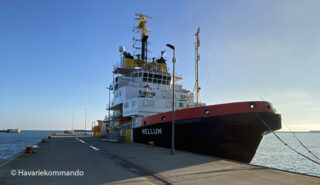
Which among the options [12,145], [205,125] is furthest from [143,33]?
[12,145]

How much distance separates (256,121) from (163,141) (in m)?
7.02

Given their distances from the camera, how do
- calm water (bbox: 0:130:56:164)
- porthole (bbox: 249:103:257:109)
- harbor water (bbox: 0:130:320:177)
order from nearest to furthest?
porthole (bbox: 249:103:257:109), harbor water (bbox: 0:130:320:177), calm water (bbox: 0:130:56:164)

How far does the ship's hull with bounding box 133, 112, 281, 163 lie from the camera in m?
10.6

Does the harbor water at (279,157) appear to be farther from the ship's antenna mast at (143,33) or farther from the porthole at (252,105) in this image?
the ship's antenna mast at (143,33)

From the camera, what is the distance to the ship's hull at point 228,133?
419 inches

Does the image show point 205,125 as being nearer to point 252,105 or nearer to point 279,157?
point 252,105

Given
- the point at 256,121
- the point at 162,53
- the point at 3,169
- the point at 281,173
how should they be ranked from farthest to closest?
the point at 162,53, the point at 256,121, the point at 3,169, the point at 281,173

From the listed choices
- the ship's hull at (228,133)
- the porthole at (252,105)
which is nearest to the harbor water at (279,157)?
the ship's hull at (228,133)

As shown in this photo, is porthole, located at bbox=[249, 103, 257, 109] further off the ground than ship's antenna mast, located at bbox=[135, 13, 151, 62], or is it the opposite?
ship's antenna mast, located at bbox=[135, 13, 151, 62]

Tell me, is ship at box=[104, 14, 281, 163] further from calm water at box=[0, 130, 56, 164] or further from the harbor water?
calm water at box=[0, 130, 56, 164]

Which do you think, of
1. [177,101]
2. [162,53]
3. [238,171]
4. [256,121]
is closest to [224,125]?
[256,121]

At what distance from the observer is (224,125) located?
11.3 metres

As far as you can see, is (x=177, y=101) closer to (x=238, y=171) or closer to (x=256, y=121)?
(x=256, y=121)

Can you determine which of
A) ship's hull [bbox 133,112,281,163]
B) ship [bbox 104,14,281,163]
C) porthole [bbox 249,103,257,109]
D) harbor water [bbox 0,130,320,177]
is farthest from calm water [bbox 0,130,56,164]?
porthole [bbox 249,103,257,109]
